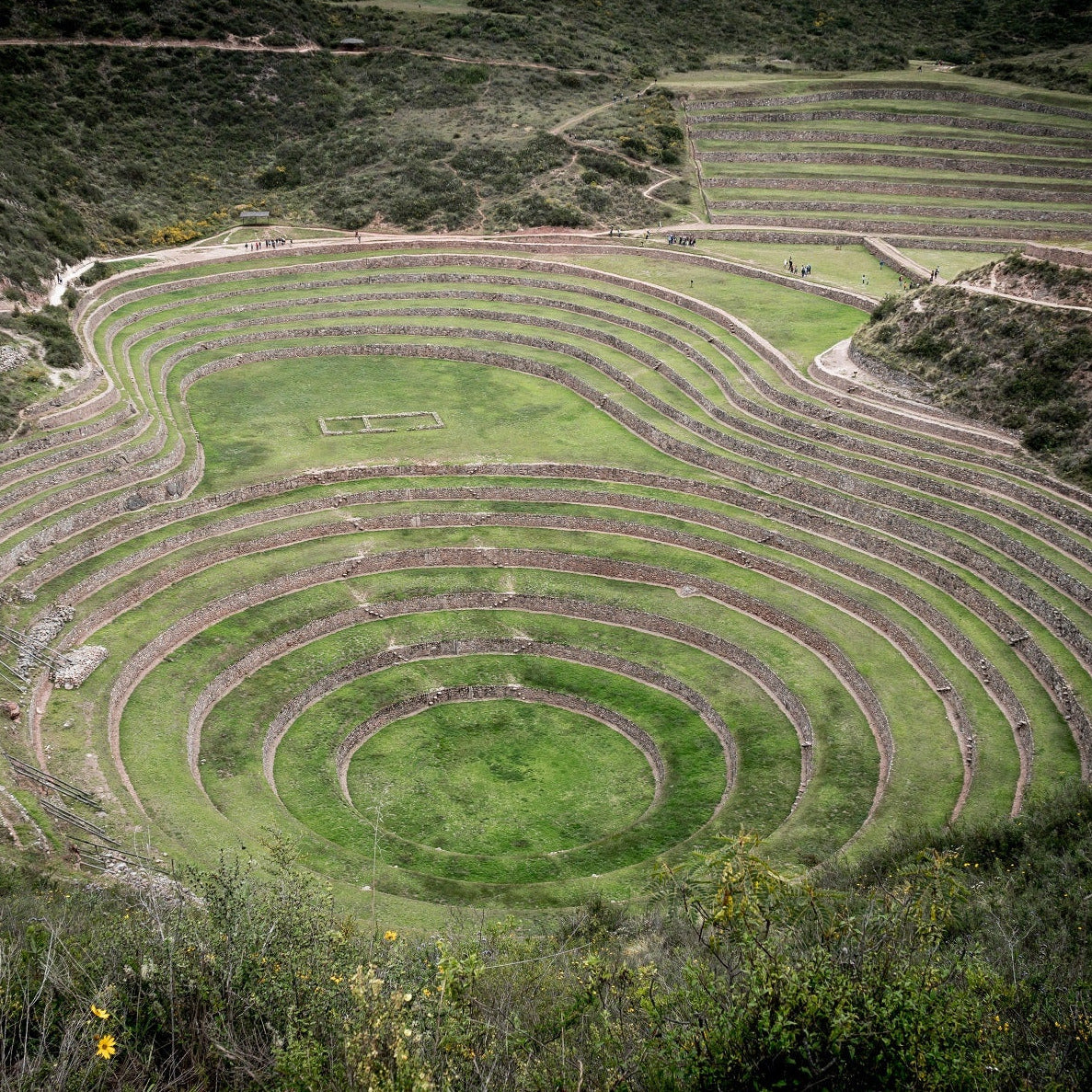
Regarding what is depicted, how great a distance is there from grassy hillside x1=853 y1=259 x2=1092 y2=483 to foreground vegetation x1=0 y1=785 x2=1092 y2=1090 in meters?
27.8

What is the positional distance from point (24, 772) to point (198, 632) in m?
9.70

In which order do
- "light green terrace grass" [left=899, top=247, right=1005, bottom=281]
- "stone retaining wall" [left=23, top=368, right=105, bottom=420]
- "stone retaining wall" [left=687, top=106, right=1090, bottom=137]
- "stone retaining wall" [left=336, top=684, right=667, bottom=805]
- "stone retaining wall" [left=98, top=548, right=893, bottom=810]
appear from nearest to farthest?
1. "stone retaining wall" [left=98, top=548, right=893, bottom=810]
2. "stone retaining wall" [left=336, top=684, right=667, bottom=805]
3. "stone retaining wall" [left=23, top=368, right=105, bottom=420]
4. "light green terrace grass" [left=899, top=247, right=1005, bottom=281]
5. "stone retaining wall" [left=687, top=106, right=1090, bottom=137]

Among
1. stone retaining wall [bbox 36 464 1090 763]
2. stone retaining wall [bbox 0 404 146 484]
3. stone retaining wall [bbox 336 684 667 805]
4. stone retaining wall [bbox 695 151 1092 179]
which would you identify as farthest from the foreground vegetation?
stone retaining wall [bbox 695 151 1092 179]

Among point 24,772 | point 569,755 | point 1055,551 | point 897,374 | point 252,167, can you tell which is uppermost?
point 252,167

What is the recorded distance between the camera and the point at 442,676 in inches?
1425

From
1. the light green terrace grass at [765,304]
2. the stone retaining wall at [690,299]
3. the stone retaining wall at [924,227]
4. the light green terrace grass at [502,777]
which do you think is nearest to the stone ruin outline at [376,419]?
the stone retaining wall at [690,299]

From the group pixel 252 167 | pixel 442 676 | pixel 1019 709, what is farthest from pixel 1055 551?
pixel 252 167

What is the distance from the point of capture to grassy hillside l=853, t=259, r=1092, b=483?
4016cm

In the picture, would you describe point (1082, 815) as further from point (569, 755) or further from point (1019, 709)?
point (569, 755)

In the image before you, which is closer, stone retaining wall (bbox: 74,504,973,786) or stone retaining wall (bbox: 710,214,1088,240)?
stone retaining wall (bbox: 74,504,973,786)

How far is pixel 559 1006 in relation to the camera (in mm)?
16156

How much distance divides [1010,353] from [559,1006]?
121 feet

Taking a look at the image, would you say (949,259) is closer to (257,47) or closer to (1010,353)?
(1010,353)

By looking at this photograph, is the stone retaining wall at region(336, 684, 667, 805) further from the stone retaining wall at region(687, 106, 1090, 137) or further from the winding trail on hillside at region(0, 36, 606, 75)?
the winding trail on hillside at region(0, 36, 606, 75)
